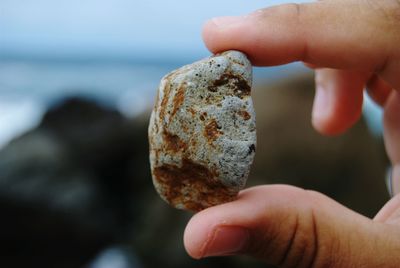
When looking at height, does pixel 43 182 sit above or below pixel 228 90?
below

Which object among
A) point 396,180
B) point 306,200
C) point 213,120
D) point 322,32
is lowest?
point 396,180

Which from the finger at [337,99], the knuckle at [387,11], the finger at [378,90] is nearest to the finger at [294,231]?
the knuckle at [387,11]

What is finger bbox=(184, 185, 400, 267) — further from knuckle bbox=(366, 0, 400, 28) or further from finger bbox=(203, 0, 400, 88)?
knuckle bbox=(366, 0, 400, 28)

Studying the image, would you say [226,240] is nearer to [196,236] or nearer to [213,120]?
[196,236]

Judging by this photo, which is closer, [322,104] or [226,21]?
[226,21]

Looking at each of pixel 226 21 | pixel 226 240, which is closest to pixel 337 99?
pixel 226 21

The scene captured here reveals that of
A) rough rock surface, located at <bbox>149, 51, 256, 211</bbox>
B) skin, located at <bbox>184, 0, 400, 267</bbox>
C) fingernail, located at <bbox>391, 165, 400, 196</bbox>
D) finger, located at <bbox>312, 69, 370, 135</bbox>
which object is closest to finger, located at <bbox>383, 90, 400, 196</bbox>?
fingernail, located at <bbox>391, 165, 400, 196</bbox>

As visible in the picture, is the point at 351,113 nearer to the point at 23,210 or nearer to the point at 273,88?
the point at 273,88

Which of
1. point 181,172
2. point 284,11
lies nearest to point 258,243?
point 181,172
